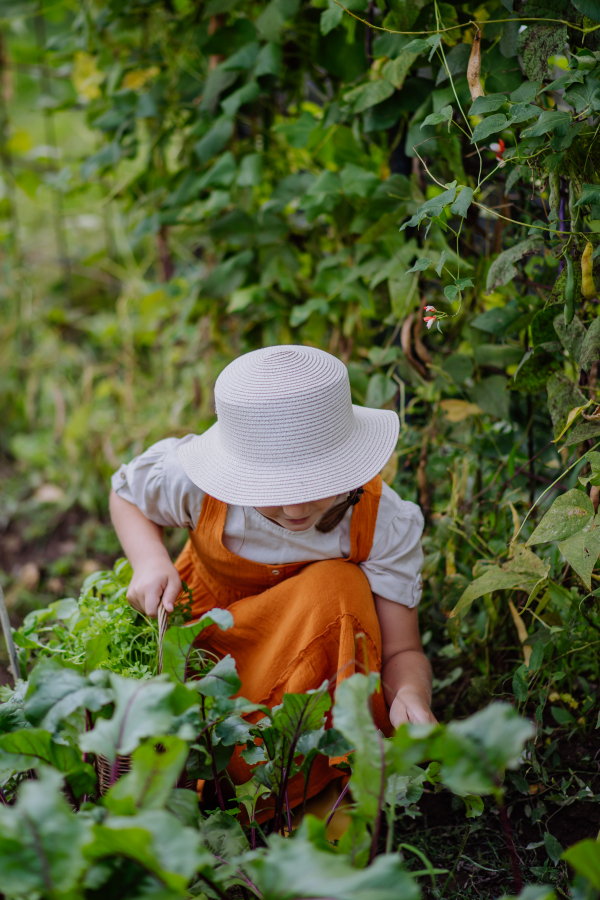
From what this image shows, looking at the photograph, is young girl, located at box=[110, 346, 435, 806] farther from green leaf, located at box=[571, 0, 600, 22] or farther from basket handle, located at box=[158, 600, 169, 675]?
green leaf, located at box=[571, 0, 600, 22]

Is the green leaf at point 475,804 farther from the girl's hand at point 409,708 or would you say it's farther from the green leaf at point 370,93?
the green leaf at point 370,93

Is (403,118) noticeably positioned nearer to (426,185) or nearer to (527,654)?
(426,185)

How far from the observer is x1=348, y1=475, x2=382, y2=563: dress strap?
1117 millimetres

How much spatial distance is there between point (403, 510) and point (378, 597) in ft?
0.48

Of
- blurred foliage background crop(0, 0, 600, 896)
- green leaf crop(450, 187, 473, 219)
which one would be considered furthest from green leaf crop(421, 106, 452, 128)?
green leaf crop(450, 187, 473, 219)

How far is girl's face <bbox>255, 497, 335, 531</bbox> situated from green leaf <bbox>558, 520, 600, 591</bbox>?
314 millimetres

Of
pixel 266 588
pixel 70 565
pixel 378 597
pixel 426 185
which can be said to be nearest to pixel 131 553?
pixel 266 588

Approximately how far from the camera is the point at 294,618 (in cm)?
107

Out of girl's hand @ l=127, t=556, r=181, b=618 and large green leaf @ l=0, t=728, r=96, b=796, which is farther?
girl's hand @ l=127, t=556, r=181, b=618

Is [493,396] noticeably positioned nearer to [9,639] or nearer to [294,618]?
[294,618]

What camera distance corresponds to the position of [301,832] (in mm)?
648

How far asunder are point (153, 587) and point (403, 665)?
0.40 meters

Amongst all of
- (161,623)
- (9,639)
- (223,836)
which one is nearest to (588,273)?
(161,623)

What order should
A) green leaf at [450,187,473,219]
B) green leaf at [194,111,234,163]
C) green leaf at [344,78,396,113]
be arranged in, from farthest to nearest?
green leaf at [194,111,234,163], green leaf at [344,78,396,113], green leaf at [450,187,473,219]
